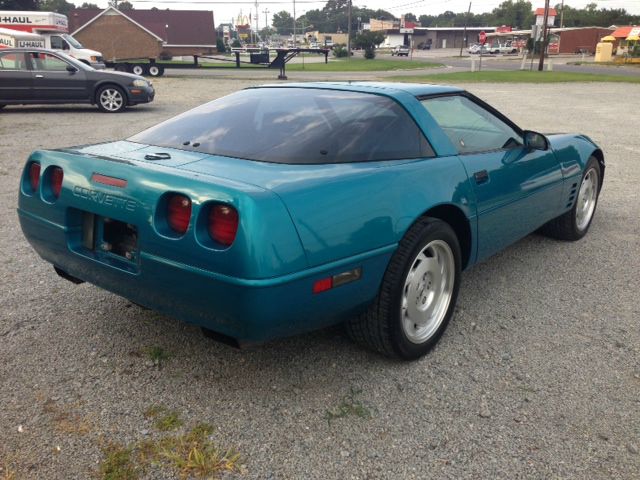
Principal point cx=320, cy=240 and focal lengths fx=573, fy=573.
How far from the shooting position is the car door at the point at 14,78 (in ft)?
40.5

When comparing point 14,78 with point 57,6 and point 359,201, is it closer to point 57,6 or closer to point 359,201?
point 359,201

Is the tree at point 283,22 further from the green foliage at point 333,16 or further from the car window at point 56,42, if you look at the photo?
the car window at point 56,42

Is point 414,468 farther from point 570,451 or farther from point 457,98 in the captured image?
point 457,98

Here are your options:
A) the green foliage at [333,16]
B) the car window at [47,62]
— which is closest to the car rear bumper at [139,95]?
the car window at [47,62]

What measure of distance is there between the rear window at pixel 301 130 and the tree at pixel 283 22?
16488cm

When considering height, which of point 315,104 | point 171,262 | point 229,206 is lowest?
point 171,262

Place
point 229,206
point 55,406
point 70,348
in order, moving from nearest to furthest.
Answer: point 229,206
point 55,406
point 70,348

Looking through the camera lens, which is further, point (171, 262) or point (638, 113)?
point (638, 113)

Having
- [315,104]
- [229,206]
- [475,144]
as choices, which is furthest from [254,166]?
[475,144]

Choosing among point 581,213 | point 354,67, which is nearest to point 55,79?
point 581,213

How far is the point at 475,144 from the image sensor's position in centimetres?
342

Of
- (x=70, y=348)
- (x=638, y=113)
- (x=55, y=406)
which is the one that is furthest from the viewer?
(x=638, y=113)

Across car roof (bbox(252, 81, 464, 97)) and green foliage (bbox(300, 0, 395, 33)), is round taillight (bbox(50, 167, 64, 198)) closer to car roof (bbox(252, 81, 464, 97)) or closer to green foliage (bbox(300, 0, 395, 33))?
car roof (bbox(252, 81, 464, 97))

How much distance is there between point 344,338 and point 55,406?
4.65ft
